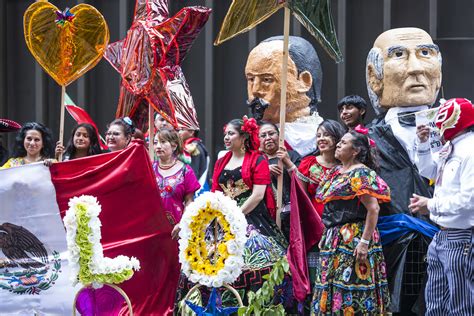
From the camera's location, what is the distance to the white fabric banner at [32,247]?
830 cm

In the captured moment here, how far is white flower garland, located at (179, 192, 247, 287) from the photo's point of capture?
6.81m

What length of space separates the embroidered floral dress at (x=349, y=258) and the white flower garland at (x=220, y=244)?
961 millimetres

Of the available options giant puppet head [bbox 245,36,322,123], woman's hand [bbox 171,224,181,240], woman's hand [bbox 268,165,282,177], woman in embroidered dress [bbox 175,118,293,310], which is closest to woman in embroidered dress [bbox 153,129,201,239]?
woman's hand [bbox 171,224,181,240]

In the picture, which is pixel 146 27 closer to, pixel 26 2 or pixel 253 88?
pixel 253 88

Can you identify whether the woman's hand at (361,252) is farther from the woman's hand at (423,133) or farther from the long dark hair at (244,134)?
the long dark hair at (244,134)

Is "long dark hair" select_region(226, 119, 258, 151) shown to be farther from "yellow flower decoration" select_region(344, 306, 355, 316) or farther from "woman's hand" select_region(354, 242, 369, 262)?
"yellow flower decoration" select_region(344, 306, 355, 316)

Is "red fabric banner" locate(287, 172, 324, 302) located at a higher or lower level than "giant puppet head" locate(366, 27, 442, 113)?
lower

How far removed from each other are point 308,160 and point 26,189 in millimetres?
2297

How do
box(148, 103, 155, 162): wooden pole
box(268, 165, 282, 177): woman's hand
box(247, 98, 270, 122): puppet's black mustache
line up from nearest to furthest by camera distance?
box(268, 165, 282, 177): woman's hand → box(148, 103, 155, 162): wooden pole → box(247, 98, 270, 122): puppet's black mustache

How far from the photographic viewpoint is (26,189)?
841 centimetres

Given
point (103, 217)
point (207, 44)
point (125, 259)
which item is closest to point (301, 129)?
point (103, 217)

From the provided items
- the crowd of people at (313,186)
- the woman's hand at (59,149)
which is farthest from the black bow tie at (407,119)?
the woman's hand at (59,149)

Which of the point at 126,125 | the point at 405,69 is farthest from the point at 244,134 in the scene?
the point at 405,69

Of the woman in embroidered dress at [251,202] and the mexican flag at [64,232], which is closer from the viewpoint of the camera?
the woman in embroidered dress at [251,202]
